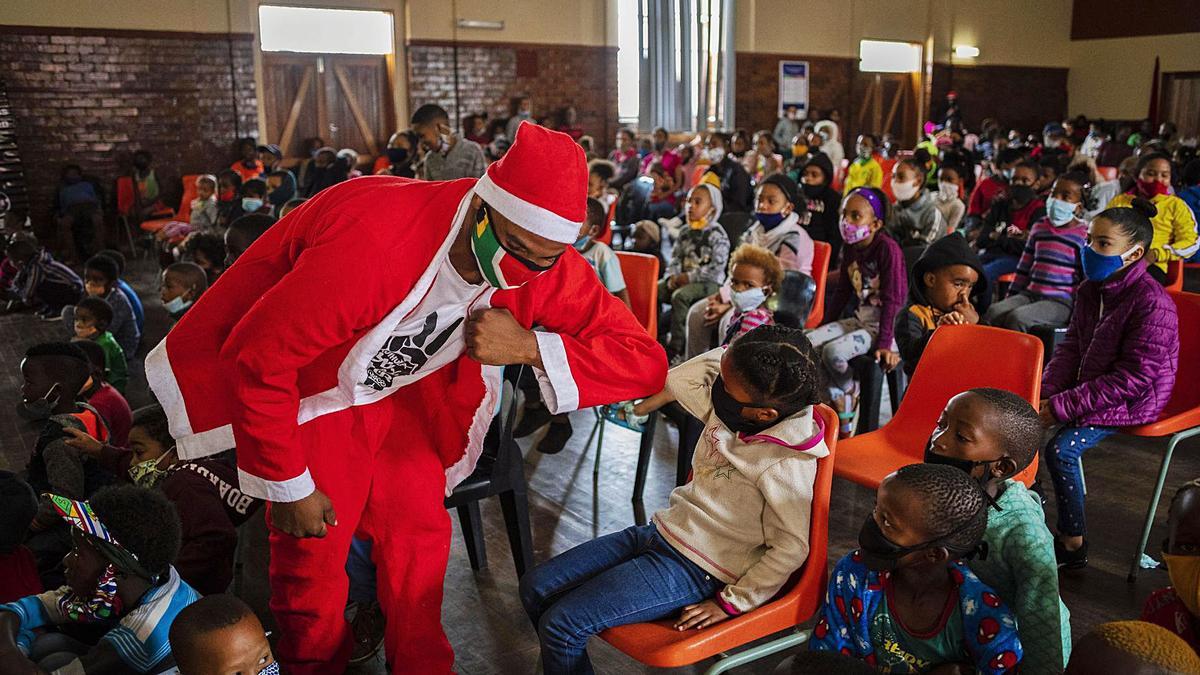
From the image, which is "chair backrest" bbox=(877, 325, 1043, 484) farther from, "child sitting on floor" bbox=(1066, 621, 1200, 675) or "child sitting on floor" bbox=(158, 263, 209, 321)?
"child sitting on floor" bbox=(158, 263, 209, 321)

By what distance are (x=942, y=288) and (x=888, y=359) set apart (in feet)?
1.92

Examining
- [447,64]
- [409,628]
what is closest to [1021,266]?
[409,628]

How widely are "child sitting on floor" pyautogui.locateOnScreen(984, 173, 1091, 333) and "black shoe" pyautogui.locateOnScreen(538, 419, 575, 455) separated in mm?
1874

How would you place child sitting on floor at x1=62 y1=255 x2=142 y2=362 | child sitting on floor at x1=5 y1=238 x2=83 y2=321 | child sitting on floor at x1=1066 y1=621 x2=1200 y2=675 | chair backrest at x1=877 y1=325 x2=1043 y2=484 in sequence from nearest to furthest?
child sitting on floor at x1=1066 y1=621 x2=1200 y2=675 < chair backrest at x1=877 y1=325 x2=1043 y2=484 < child sitting on floor at x1=62 y1=255 x2=142 y2=362 < child sitting on floor at x1=5 y1=238 x2=83 y2=321

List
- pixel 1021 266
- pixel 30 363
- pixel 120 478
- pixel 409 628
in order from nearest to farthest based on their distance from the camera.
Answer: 1. pixel 409 628
2. pixel 120 478
3. pixel 30 363
4. pixel 1021 266

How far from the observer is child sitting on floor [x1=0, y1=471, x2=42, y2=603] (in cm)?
230

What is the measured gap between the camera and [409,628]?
2.29 m

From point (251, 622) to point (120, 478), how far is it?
1301 millimetres

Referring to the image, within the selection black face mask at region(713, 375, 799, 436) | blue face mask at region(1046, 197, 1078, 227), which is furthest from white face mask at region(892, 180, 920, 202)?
black face mask at region(713, 375, 799, 436)

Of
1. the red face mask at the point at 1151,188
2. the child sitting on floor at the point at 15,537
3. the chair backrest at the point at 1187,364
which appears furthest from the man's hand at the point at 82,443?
the red face mask at the point at 1151,188

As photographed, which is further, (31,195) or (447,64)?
(447,64)

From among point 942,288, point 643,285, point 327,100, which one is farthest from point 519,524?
point 327,100

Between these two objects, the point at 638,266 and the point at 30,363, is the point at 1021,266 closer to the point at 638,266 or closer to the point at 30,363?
the point at 638,266

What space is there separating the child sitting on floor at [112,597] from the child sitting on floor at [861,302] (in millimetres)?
2489
